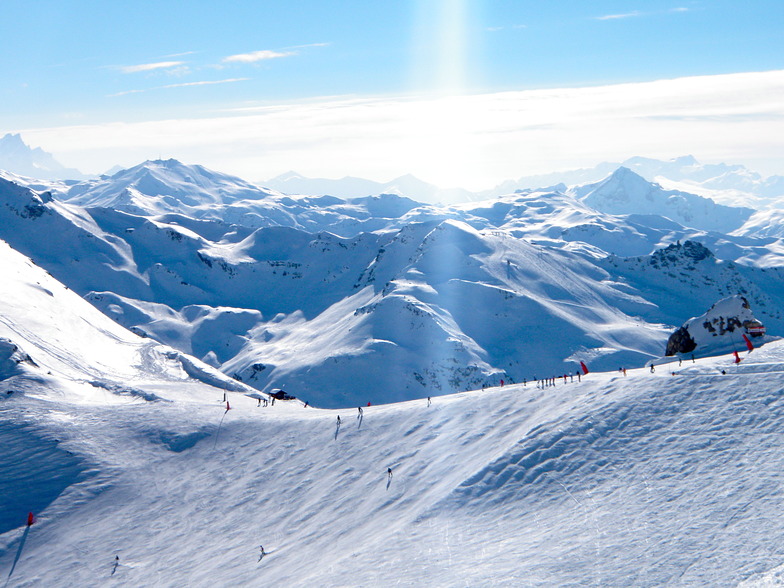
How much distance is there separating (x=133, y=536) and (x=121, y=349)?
5241 cm

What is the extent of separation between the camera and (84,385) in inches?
2606

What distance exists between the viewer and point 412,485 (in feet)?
131

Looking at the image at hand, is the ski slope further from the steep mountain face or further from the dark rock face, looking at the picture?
the dark rock face

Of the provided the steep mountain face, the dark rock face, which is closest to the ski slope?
the steep mountain face

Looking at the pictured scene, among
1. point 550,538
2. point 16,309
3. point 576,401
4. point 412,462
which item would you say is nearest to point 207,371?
point 16,309

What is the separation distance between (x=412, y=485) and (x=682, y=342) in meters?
32.3

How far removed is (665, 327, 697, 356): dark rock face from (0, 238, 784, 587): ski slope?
14.1 meters

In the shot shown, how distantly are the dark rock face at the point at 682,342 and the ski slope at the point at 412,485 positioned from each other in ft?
46.2

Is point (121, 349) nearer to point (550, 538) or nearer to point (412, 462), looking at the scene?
point (412, 462)

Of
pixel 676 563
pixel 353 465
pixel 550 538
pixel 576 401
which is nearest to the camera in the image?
pixel 676 563

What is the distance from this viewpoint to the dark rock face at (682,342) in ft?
188

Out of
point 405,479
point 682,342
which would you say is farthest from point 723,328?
point 405,479

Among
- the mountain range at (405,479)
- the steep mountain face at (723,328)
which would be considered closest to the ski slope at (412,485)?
the mountain range at (405,479)

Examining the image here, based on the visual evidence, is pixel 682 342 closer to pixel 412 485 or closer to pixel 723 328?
pixel 723 328
